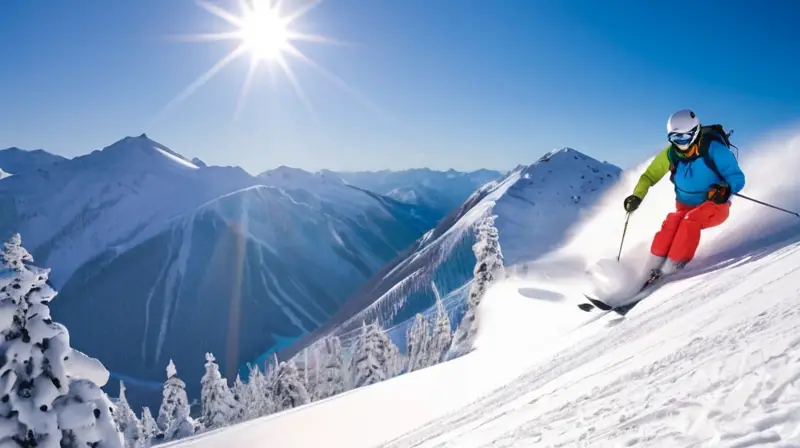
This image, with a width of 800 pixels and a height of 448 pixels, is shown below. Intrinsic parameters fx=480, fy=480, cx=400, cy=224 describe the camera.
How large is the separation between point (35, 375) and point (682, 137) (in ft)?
42.4

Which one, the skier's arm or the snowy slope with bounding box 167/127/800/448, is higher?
the skier's arm

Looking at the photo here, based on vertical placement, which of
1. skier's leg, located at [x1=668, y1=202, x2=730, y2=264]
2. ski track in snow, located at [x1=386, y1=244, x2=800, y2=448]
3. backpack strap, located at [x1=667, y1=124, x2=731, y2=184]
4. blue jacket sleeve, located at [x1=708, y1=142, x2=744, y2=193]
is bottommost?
ski track in snow, located at [x1=386, y1=244, x2=800, y2=448]

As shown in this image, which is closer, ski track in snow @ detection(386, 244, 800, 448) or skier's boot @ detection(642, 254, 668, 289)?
ski track in snow @ detection(386, 244, 800, 448)

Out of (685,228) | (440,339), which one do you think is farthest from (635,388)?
(440,339)

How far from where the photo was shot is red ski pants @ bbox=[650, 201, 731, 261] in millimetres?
9727

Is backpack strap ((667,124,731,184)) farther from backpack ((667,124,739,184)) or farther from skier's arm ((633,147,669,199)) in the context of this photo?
skier's arm ((633,147,669,199))

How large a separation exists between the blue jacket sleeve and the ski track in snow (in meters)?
1.54

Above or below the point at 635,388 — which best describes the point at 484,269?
above

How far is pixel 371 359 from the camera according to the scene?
34.8m

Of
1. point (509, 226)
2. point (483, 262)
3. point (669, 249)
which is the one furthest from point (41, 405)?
point (509, 226)

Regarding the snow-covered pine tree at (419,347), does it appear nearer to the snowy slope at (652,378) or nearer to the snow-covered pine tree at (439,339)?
the snow-covered pine tree at (439,339)

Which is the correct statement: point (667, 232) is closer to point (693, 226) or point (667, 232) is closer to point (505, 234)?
point (693, 226)

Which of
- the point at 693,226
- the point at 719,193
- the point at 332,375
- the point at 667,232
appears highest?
the point at 332,375

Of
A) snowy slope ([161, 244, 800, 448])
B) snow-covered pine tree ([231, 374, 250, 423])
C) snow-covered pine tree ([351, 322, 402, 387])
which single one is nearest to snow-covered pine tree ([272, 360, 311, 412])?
snow-covered pine tree ([351, 322, 402, 387])
